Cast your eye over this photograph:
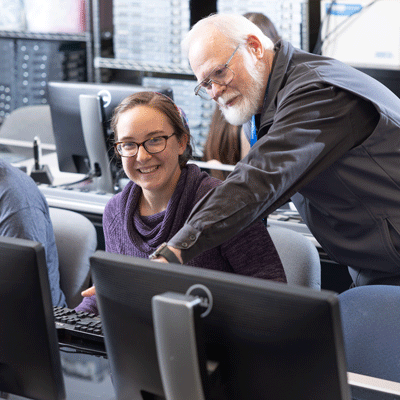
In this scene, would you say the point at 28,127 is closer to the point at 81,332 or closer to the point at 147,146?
the point at 147,146

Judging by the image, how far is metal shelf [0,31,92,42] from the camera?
4234 mm

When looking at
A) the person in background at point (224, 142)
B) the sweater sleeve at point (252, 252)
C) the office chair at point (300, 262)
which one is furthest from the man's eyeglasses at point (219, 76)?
the person in background at point (224, 142)

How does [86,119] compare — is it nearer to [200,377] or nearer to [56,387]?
[56,387]

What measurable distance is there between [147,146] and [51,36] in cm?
307

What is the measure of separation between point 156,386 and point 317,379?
26 centimetres

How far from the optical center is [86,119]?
2480 mm

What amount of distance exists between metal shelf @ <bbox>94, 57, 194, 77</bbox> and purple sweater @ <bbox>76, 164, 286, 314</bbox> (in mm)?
2257

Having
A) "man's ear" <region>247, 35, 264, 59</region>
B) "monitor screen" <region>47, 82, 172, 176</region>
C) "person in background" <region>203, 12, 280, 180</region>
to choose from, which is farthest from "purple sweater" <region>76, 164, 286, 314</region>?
"person in background" <region>203, 12, 280, 180</region>

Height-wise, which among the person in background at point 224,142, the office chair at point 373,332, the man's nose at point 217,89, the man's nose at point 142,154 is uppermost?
the man's nose at point 217,89

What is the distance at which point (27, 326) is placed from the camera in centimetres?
94

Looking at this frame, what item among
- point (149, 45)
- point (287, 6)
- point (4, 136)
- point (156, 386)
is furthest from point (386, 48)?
point (156, 386)

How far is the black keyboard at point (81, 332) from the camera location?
1252mm

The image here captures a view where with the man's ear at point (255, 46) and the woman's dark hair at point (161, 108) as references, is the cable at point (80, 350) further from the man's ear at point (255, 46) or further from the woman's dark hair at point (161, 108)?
the man's ear at point (255, 46)

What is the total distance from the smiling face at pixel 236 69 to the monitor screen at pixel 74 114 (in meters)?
0.84
